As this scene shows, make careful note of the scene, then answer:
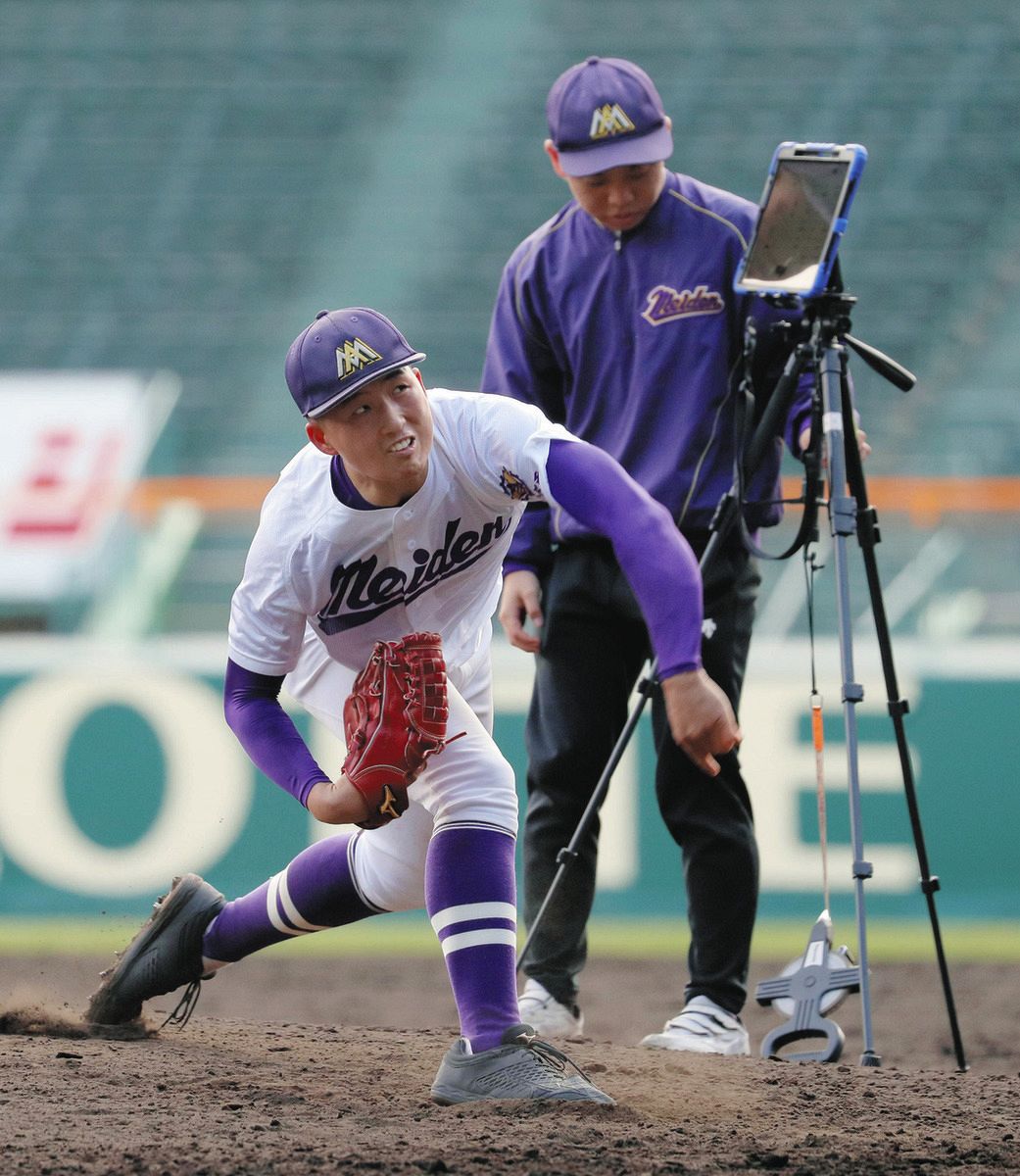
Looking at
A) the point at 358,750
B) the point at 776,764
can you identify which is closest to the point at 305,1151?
the point at 358,750

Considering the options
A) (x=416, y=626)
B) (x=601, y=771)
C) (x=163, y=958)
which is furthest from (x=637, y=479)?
(x=163, y=958)

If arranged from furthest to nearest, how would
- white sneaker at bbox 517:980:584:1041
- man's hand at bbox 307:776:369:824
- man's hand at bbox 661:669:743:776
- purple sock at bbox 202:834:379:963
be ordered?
white sneaker at bbox 517:980:584:1041, purple sock at bbox 202:834:379:963, man's hand at bbox 307:776:369:824, man's hand at bbox 661:669:743:776

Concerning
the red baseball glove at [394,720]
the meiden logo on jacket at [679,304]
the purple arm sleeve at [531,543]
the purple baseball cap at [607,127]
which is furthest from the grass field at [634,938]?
the red baseball glove at [394,720]

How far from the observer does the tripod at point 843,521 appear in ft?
12.9

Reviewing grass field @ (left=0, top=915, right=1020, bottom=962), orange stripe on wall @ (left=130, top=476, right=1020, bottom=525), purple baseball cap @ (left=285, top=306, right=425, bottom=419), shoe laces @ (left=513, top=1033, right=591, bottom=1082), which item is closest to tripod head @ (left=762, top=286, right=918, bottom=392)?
purple baseball cap @ (left=285, top=306, right=425, bottom=419)

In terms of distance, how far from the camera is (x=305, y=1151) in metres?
2.99

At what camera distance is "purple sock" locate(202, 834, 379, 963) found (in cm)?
388

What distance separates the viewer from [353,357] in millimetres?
3283

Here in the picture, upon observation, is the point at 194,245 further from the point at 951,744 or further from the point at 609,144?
the point at 609,144

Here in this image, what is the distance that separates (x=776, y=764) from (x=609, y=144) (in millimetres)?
4397

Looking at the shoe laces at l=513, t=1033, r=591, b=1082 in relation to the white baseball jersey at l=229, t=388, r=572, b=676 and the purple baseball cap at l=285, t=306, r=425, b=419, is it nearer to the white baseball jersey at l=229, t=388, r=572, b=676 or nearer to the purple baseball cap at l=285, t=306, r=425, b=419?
the white baseball jersey at l=229, t=388, r=572, b=676

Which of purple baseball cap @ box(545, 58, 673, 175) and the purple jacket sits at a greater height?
purple baseball cap @ box(545, 58, 673, 175)

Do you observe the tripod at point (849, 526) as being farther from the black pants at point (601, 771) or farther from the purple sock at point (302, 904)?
the purple sock at point (302, 904)

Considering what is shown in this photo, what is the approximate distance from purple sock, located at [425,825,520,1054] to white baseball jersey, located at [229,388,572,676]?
500mm
